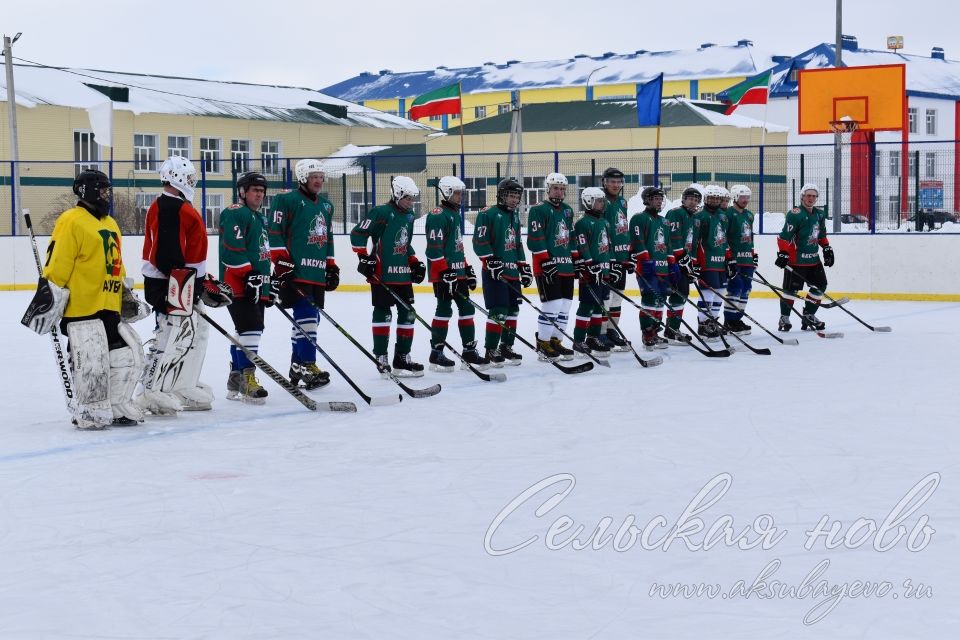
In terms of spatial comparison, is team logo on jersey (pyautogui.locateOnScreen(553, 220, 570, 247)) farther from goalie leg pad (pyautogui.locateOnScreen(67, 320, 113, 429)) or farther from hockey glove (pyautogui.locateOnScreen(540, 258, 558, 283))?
goalie leg pad (pyautogui.locateOnScreen(67, 320, 113, 429))

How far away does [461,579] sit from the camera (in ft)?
10.8

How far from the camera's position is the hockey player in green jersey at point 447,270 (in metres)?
7.78

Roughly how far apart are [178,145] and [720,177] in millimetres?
19027

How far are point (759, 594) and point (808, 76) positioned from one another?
1544 centimetres

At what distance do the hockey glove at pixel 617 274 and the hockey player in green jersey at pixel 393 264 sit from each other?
1579 millimetres

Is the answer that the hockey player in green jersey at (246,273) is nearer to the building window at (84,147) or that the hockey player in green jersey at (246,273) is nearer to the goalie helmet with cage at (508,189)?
the goalie helmet with cage at (508,189)

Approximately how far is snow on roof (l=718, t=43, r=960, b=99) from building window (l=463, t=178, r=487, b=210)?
72.3 feet

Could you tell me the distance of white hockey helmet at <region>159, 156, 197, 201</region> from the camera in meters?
5.85

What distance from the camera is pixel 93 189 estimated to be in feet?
18.3

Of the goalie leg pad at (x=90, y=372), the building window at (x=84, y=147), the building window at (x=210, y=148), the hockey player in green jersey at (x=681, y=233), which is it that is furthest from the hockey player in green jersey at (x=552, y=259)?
the building window at (x=210, y=148)

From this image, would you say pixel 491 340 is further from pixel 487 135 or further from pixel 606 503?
pixel 487 135

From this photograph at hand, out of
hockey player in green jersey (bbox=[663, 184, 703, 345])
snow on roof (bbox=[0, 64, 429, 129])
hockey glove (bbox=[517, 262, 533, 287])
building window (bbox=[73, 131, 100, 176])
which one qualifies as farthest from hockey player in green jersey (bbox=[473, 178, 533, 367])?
building window (bbox=[73, 131, 100, 176])

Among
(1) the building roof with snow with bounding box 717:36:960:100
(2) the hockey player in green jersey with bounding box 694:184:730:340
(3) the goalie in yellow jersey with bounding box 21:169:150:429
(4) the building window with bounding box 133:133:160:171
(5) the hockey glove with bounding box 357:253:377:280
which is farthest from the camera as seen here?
(1) the building roof with snow with bounding box 717:36:960:100

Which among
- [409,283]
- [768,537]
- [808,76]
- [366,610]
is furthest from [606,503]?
[808,76]
